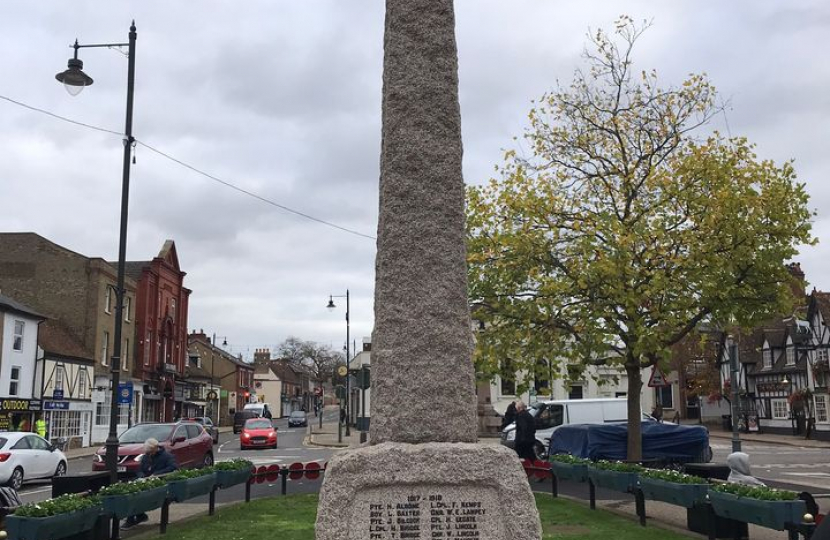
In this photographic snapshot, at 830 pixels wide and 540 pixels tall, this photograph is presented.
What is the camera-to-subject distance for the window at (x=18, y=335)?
33250mm

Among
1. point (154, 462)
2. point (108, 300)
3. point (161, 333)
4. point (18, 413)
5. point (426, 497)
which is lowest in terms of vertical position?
point (154, 462)

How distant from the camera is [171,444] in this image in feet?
63.4

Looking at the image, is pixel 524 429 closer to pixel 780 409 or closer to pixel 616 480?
pixel 616 480

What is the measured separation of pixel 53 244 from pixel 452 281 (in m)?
41.1

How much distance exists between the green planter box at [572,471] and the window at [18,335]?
89.5 ft

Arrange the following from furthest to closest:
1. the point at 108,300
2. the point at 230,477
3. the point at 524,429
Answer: the point at 108,300
the point at 524,429
the point at 230,477

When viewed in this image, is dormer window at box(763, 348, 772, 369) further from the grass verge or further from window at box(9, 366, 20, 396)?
window at box(9, 366, 20, 396)

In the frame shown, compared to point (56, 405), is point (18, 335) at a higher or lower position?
higher

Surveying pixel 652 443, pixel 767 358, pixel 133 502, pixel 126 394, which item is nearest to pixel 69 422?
pixel 126 394

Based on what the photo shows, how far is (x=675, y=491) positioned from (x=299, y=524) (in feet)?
17.4

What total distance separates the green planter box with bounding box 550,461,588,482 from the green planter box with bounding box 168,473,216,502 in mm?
5941

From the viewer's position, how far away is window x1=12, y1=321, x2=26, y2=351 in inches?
1309

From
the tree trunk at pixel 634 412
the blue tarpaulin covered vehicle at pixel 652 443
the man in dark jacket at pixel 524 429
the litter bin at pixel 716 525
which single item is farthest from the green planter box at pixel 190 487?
the blue tarpaulin covered vehicle at pixel 652 443

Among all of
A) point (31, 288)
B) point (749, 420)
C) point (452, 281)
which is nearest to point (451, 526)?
point (452, 281)
